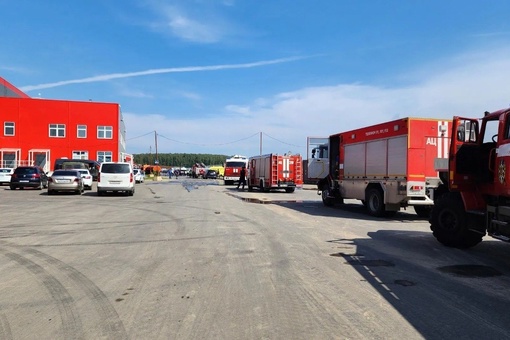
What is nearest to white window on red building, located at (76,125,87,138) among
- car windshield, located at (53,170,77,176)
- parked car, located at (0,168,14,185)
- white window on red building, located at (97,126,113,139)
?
white window on red building, located at (97,126,113,139)

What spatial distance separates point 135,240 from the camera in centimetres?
904

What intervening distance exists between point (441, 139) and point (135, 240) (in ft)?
31.6

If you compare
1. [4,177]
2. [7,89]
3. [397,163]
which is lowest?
[4,177]

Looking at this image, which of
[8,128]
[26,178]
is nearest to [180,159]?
[8,128]

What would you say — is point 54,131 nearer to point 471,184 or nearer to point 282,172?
point 282,172

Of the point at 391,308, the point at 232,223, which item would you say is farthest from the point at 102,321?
the point at 232,223

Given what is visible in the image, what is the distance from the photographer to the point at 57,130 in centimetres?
5297

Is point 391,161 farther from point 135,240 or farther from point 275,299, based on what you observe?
point 275,299

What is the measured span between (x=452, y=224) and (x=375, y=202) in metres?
5.83

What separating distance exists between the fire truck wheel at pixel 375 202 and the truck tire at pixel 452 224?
480cm

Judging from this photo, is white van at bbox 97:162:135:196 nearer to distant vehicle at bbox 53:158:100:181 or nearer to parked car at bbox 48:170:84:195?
parked car at bbox 48:170:84:195

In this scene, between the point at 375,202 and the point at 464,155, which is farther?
the point at 375,202

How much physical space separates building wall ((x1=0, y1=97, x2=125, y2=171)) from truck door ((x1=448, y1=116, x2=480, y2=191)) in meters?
51.0

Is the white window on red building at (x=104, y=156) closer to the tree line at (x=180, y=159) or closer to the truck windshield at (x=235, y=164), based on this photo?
the truck windshield at (x=235, y=164)
